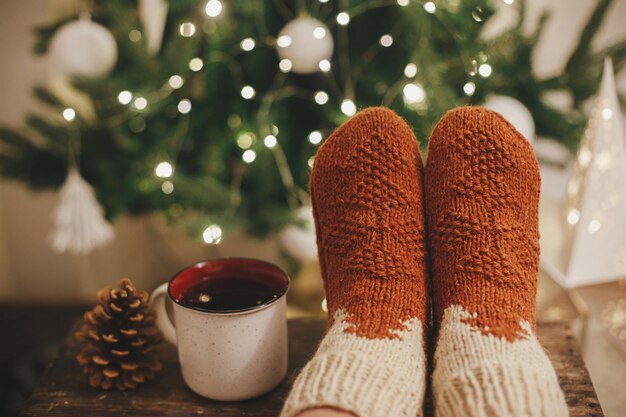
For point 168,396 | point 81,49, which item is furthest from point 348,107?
point 168,396

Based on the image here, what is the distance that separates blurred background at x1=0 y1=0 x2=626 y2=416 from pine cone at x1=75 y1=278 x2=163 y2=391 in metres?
0.31

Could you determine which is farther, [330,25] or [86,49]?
[330,25]


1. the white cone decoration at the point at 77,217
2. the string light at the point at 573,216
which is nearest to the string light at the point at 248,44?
the white cone decoration at the point at 77,217

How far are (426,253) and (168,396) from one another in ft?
1.00

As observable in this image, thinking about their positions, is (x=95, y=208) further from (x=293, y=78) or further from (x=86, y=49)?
(x=293, y=78)

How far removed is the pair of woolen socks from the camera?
0.42 metres

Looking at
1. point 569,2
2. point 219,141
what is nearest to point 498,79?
point 219,141

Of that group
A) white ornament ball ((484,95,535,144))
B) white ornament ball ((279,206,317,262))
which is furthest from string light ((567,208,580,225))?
white ornament ball ((279,206,317,262))

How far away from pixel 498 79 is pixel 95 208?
2.40 ft

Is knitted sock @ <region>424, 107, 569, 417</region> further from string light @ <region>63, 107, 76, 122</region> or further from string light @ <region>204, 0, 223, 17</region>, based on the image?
string light @ <region>63, 107, 76, 122</region>

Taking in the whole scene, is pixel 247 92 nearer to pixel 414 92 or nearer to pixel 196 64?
pixel 196 64

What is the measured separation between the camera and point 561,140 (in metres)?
0.95

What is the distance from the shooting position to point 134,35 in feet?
3.01

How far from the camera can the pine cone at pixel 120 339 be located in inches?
20.3
